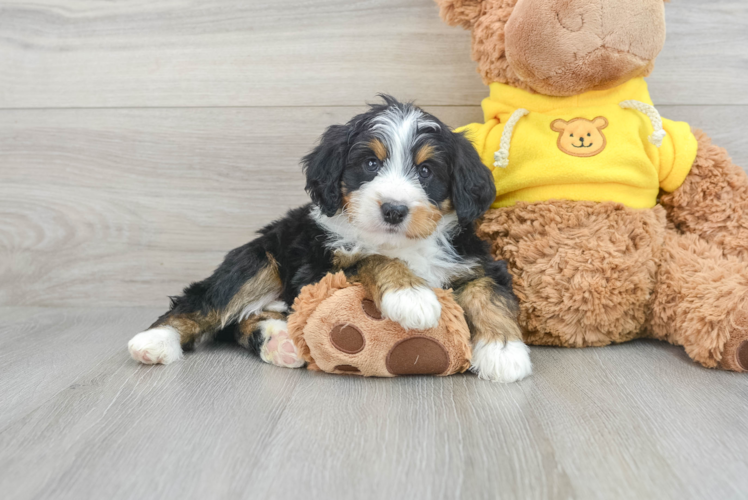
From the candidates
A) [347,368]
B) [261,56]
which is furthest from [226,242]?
[347,368]

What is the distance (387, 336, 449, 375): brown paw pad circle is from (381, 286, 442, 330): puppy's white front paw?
0.10m

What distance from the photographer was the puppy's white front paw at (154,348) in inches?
73.0

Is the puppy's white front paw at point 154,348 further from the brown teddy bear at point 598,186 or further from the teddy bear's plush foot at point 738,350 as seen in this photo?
the teddy bear's plush foot at point 738,350

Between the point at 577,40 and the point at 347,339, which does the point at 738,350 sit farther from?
the point at 347,339

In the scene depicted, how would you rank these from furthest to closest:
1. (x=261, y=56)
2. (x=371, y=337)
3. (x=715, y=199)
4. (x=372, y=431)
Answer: (x=261, y=56) → (x=715, y=199) → (x=371, y=337) → (x=372, y=431)

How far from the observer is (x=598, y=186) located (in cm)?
192

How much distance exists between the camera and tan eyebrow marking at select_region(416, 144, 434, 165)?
1.72m

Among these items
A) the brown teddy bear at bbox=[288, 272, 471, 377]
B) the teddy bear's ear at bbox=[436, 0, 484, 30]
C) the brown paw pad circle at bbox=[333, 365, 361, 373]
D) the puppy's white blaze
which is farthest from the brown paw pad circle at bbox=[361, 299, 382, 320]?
the teddy bear's ear at bbox=[436, 0, 484, 30]

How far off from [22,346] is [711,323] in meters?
2.34

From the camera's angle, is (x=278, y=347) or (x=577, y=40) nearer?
(x=577, y=40)

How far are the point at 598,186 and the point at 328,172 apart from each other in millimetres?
894

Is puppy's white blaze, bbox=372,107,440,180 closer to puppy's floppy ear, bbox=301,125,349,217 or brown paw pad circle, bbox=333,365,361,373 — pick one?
puppy's floppy ear, bbox=301,125,349,217

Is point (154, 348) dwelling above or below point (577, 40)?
below

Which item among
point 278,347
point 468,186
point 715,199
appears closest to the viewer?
point 468,186
